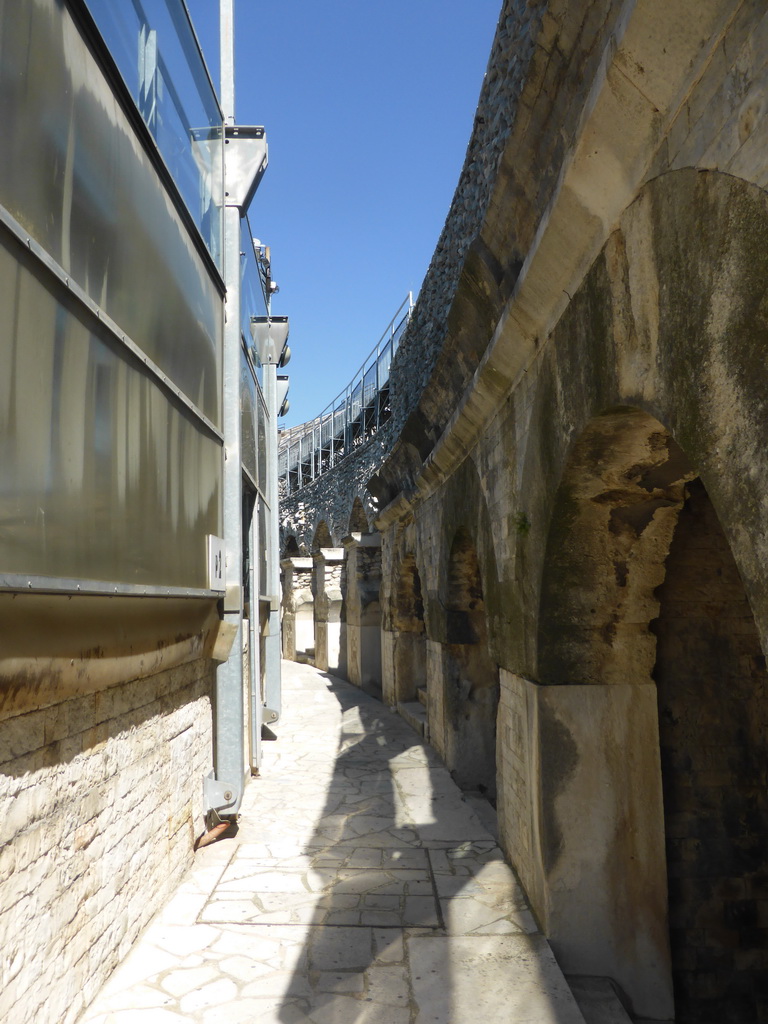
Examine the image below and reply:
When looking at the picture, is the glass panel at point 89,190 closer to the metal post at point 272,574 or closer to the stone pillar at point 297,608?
the metal post at point 272,574

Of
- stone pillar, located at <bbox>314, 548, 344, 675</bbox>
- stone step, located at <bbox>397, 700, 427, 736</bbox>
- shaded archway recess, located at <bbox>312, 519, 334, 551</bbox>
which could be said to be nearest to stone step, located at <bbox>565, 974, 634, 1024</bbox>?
stone step, located at <bbox>397, 700, 427, 736</bbox>

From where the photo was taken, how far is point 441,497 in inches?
272

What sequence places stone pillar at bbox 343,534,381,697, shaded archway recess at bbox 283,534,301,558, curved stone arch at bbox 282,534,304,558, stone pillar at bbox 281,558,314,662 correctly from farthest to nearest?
1. shaded archway recess at bbox 283,534,301,558
2. curved stone arch at bbox 282,534,304,558
3. stone pillar at bbox 281,558,314,662
4. stone pillar at bbox 343,534,381,697

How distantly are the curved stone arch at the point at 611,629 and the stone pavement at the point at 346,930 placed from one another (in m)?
Result: 0.40

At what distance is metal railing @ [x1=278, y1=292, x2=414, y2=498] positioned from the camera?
15820 millimetres

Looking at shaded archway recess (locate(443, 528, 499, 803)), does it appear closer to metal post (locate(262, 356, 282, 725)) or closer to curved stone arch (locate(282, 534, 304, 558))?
metal post (locate(262, 356, 282, 725))

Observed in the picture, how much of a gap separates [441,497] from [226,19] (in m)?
4.08

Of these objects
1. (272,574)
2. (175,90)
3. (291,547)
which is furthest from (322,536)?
(175,90)

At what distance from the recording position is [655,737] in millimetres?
3762

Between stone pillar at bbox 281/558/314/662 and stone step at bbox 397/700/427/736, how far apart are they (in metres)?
7.57

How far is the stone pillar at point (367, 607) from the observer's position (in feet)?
40.3

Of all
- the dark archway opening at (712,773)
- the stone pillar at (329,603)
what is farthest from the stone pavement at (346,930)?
the stone pillar at (329,603)

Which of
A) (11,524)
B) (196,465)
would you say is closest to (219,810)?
(196,465)

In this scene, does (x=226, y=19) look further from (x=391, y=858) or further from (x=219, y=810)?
(x=391, y=858)
